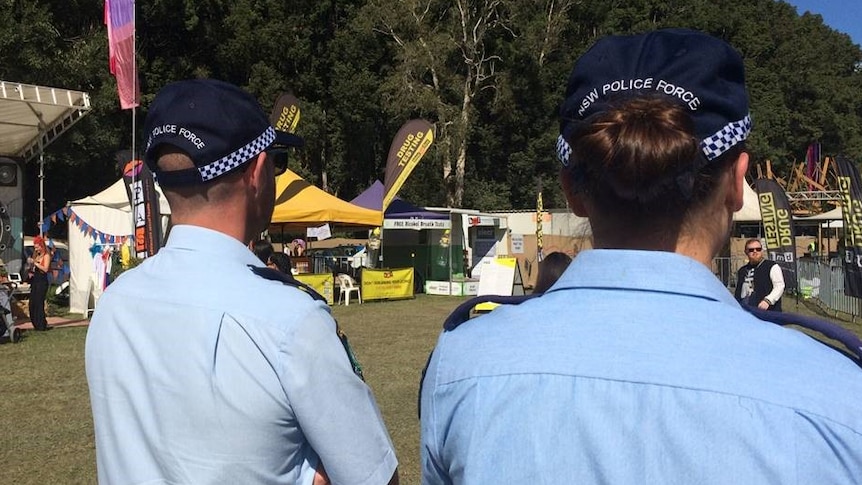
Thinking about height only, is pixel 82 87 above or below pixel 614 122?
above

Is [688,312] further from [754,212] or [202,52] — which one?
[202,52]

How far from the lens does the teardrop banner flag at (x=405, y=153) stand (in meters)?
21.0

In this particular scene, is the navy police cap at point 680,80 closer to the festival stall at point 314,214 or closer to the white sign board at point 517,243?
the festival stall at point 314,214

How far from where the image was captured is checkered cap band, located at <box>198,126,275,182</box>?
5.62 feet

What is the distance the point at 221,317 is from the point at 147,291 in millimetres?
262

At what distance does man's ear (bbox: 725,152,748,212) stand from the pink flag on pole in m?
14.8

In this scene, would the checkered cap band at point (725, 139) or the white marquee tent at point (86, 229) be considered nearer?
the checkered cap band at point (725, 139)

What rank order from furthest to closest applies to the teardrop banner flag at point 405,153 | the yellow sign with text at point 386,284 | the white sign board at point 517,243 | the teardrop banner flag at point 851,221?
the white sign board at point 517,243 → the teardrop banner flag at point 405,153 → the yellow sign with text at point 386,284 → the teardrop banner flag at point 851,221

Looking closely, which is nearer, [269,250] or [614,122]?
[614,122]

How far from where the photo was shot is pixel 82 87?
30.7 meters

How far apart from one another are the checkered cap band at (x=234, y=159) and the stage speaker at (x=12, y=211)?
61.3 ft

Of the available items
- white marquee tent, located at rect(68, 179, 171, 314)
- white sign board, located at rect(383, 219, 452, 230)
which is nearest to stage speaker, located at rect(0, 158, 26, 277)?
white marquee tent, located at rect(68, 179, 171, 314)

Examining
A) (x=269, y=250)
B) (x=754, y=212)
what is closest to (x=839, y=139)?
(x=754, y=212)

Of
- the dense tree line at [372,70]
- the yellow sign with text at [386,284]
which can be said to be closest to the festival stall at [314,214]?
the yellow sign with text at [386,284]
